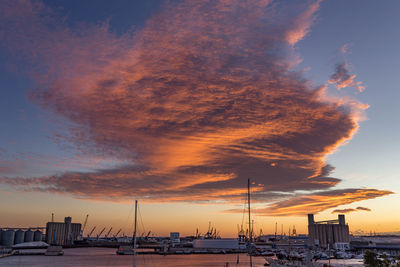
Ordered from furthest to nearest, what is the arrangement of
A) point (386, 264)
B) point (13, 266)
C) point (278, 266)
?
1. point (13, 266)
2. point (278, 266)
3. point (386, 264)

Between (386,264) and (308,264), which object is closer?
(386,264)

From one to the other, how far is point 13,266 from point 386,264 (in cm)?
18521

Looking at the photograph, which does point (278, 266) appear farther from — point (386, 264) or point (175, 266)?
point (175, 266)

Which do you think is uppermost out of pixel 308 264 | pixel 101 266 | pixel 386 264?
pixel 386 264

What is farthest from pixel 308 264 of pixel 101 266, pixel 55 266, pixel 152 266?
pixel 55 266

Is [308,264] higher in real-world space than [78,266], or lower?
higher

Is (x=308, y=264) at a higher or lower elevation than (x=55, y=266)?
higher

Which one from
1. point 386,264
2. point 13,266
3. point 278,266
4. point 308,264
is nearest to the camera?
point 386,264

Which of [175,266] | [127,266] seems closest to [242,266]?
[175,266]

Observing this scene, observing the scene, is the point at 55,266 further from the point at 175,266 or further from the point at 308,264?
the point at 308,264

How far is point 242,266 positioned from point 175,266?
36.6 metres

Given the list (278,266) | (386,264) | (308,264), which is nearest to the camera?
(386,264)

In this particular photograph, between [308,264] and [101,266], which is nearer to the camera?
[308,264]

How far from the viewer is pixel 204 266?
614 ft
